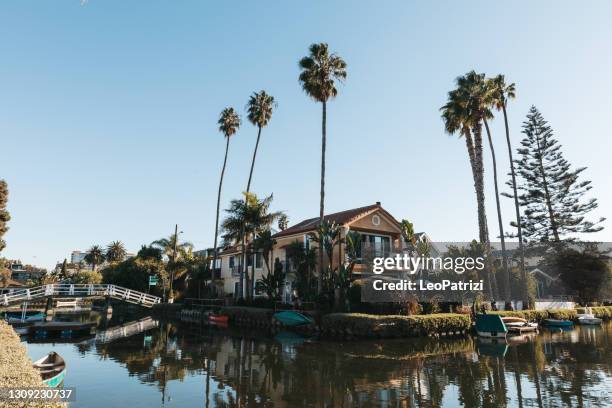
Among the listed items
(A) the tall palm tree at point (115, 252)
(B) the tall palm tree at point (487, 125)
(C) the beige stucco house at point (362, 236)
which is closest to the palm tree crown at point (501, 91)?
(B) the tall palm tree at point (487, 125)

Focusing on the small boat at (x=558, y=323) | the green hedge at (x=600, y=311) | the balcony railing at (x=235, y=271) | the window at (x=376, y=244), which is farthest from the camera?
the balcony railing at (x=235, y=271)

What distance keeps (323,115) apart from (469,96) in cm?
1452

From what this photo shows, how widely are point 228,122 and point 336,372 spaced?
1608 inches

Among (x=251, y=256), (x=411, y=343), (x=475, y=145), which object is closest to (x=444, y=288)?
(x=411, y=343)

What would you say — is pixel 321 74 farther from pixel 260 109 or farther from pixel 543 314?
pixel 543 314

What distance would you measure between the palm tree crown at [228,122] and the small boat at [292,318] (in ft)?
86.7

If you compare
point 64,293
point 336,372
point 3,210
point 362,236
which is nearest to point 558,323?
point 362,236

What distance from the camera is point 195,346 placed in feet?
80.1

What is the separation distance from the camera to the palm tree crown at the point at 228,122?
169ft

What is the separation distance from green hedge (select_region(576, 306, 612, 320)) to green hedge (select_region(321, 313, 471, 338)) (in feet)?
70.0

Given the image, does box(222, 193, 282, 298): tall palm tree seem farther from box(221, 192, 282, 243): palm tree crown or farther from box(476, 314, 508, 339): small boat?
box(476, 314, 508, 339): small boat

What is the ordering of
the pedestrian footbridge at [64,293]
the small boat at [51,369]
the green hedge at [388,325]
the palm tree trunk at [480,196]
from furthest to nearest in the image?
the palm tree trunk at [480,196], the pedestrian footbridge at [64,293], the green hedge at [388,325], the small boat at [51,369]

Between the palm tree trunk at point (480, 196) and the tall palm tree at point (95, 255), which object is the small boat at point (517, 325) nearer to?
the palm tree trunk at point (480, 196)

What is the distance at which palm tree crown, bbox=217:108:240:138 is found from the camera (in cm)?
5141
